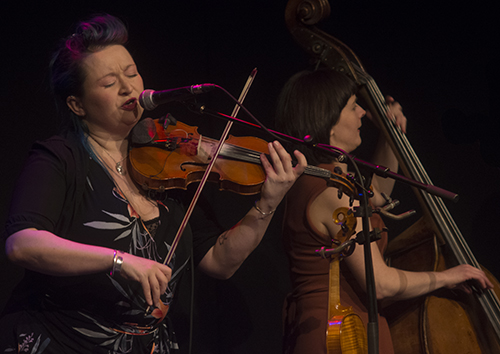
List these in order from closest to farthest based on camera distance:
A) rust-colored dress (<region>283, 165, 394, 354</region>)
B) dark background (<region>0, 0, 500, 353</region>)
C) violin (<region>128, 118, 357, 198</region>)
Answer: violin (<region>128, 118, 357, 198</region>) < rust-colored dress (<region>283, 165, 394, 354</region>) < dark background (<region>0, 0, 500, 353</region>)

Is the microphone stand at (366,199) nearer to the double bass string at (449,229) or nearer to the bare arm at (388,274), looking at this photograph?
the bare arm at (388,274)

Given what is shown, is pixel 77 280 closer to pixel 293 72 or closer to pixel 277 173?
pixel 277 173

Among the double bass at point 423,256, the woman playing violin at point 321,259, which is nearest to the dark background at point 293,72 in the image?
the double bass at point 423,256

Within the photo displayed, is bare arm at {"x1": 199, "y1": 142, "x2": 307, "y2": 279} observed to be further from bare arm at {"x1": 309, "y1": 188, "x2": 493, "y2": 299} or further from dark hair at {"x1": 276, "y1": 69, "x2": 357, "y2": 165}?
dark hair at {"x1": 276, "y1": 69, "x2": 357, "y2": 165}

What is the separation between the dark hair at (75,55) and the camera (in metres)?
1.34

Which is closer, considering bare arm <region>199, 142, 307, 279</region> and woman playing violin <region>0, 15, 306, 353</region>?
woman playing violin <region>0, 15, 306, 353</region>

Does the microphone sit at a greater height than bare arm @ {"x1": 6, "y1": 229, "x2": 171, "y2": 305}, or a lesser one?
greater

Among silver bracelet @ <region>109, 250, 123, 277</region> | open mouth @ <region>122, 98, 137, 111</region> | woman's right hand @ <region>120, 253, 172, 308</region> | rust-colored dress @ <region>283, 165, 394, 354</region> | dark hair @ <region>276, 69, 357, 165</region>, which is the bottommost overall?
woman's right hand @ <region>120, 253, 172, 308</region>

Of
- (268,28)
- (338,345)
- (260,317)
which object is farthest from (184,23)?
(338,345)

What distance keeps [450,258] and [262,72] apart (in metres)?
1.19

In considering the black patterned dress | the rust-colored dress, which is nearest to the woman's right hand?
the black patterned dress

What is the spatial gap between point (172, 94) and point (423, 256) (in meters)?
1.09

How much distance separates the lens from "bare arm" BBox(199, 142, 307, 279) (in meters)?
Result: 1.36

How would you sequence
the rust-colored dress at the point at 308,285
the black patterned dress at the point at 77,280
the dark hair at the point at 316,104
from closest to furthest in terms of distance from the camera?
the black patterned dress at the point at 77,280 < the rust-colored dress at the point at 308,285 < the dark hair at the point at 316,104
